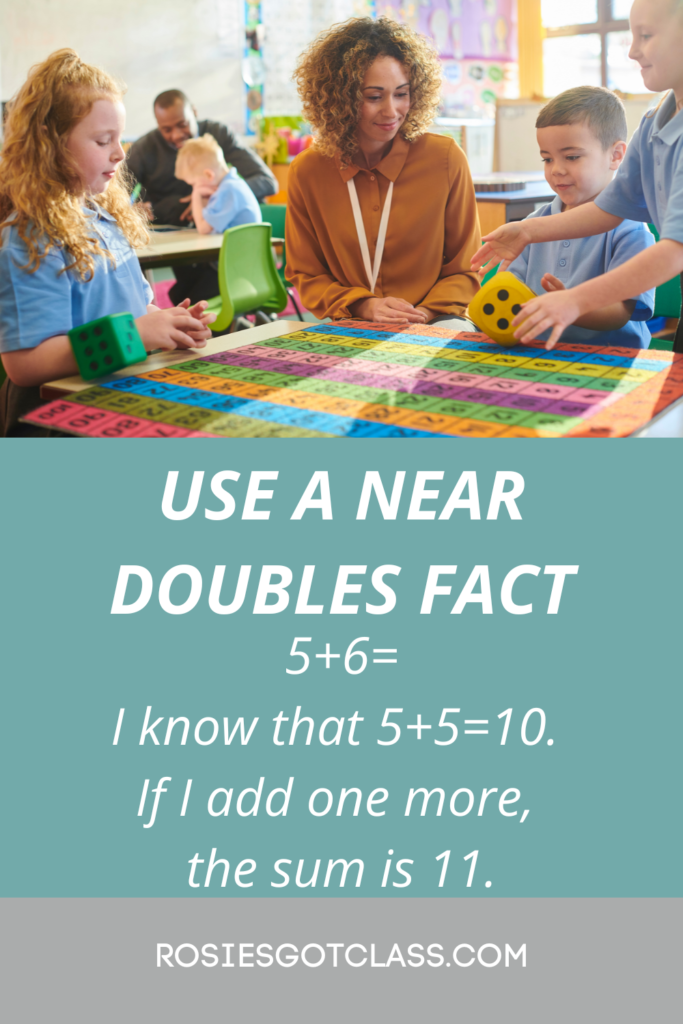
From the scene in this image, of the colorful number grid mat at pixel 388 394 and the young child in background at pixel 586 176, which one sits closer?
the colorful number grid mat at pixel 388 394

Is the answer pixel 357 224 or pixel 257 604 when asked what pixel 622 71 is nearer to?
pixel 357 224

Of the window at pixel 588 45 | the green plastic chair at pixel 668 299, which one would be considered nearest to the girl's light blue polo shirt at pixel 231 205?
the green plastic chair at pixel 668 299

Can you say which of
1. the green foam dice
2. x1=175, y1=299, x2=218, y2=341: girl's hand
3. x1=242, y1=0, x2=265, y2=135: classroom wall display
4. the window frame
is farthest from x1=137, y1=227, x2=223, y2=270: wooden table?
the window frame

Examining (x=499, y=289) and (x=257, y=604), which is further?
(x=499, y=289)

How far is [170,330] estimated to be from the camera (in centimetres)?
139

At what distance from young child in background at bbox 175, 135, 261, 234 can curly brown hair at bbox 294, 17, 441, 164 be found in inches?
59.9

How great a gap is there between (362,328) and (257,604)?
0.78 metres

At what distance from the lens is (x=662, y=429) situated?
1.00m

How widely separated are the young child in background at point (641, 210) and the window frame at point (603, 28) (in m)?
6.28

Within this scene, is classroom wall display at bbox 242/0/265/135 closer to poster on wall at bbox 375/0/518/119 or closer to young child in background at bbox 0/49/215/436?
poster on wall at bbox 375/0/518/119

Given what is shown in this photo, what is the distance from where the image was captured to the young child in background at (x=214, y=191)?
342 cm

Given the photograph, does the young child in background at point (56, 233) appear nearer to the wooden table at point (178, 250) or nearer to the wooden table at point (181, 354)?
the wooden table at point (181, 354)

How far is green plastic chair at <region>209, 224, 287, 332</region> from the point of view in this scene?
2.53m

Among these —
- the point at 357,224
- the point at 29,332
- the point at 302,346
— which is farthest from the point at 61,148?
the point at 357,224
